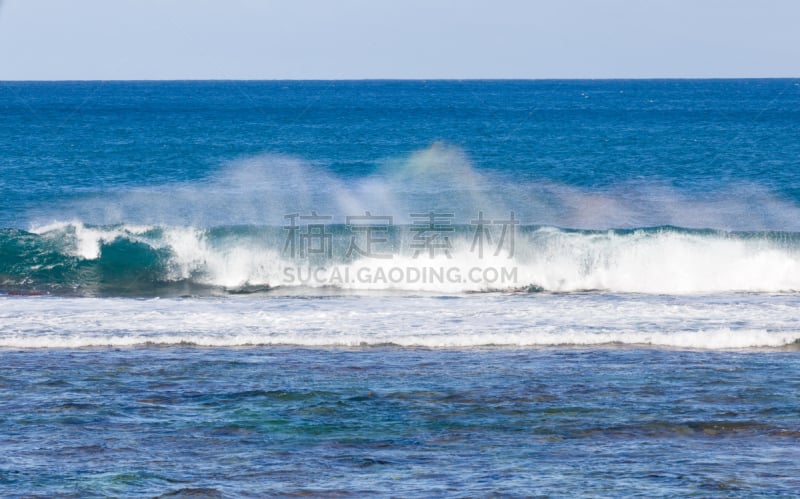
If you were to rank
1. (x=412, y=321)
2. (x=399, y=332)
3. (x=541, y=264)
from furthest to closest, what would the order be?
(x=541, y=264) → (x=412, y=321) → (x=399, y=332)

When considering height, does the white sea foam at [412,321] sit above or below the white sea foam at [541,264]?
below

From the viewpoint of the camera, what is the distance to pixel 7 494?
8539 mm

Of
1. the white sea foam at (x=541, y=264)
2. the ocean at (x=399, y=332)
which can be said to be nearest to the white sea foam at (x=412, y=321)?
the ocean at (x=399, y=332)

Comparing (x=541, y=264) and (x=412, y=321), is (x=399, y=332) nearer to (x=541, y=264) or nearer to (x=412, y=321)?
(x=412, y=321)

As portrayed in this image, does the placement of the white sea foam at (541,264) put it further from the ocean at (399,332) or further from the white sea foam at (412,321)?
the white sea foam at (412,321)

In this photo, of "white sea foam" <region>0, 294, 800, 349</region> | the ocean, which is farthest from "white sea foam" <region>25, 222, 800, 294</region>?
"white sea foam" <region>0, 294, 800, 349</region>

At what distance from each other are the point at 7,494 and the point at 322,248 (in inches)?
670

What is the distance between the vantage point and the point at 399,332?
15.8 meters

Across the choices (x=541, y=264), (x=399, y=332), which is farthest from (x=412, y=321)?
(x=541, y=264)

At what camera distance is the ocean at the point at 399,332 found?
938 cm

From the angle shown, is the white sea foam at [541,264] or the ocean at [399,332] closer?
the ocean at [399,332]

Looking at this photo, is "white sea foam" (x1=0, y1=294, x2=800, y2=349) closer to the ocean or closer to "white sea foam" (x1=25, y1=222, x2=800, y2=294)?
the ocean

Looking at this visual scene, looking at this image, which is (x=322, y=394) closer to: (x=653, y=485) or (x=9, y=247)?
(x=653, y=485)

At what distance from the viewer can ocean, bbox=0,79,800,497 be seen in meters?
9.38
